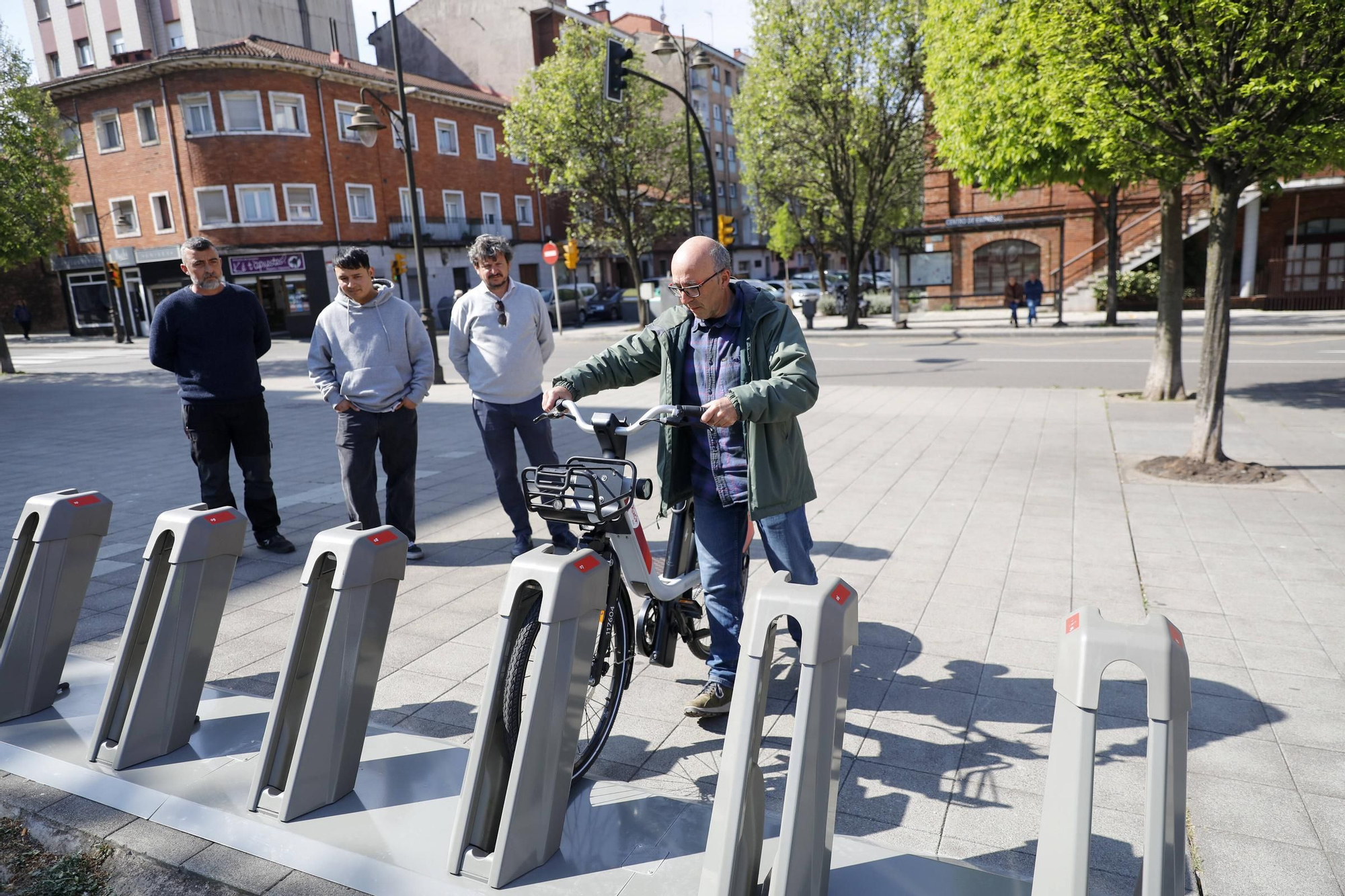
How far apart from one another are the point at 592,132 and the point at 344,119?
1153 cm

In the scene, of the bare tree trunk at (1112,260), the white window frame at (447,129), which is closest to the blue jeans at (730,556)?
the bare tree trunk at (1112,260)

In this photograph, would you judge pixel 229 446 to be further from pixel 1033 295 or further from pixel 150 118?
pixel 150 118

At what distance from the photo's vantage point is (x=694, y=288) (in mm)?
3191

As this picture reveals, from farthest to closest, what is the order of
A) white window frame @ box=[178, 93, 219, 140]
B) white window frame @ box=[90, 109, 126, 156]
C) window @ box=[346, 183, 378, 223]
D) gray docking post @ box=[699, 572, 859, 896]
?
window @ box=[346, 183, 378, 223] < white window frame @ box=[90, 109, 126, 156] < white window frame @ box=[178, 93, 219, 140] < gray docking post @ box=[699, 572, 859, 896]

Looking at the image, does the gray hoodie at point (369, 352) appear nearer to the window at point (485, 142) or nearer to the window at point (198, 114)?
the window at point (198, 114)

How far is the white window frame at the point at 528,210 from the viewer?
144ft

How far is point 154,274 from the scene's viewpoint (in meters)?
35.3

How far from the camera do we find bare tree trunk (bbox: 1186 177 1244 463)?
740cm

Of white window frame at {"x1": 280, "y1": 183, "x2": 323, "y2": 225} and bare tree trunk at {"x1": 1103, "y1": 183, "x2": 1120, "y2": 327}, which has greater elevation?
white window frame at {"x1": 280, "y1": 183, "x2": 323, "y2": 225}

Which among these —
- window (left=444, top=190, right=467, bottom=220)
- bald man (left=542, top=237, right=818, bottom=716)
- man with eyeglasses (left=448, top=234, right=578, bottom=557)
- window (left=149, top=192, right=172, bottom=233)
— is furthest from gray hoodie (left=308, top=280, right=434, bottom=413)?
window (left=444, top=190, right=467, bottom=220)

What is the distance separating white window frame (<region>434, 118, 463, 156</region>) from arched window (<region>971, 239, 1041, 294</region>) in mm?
23152

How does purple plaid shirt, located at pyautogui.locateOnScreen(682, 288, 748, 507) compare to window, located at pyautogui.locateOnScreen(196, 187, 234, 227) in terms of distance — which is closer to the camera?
purple plaid shirt, located at pyautogui.locateOnScreen(682, 288, 748, 507)

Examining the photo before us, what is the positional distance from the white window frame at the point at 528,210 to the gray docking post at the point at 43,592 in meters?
41.9

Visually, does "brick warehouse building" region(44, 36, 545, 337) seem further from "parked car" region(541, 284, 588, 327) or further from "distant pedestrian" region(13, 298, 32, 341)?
"parked car" region(541, 284, 588, 327)
